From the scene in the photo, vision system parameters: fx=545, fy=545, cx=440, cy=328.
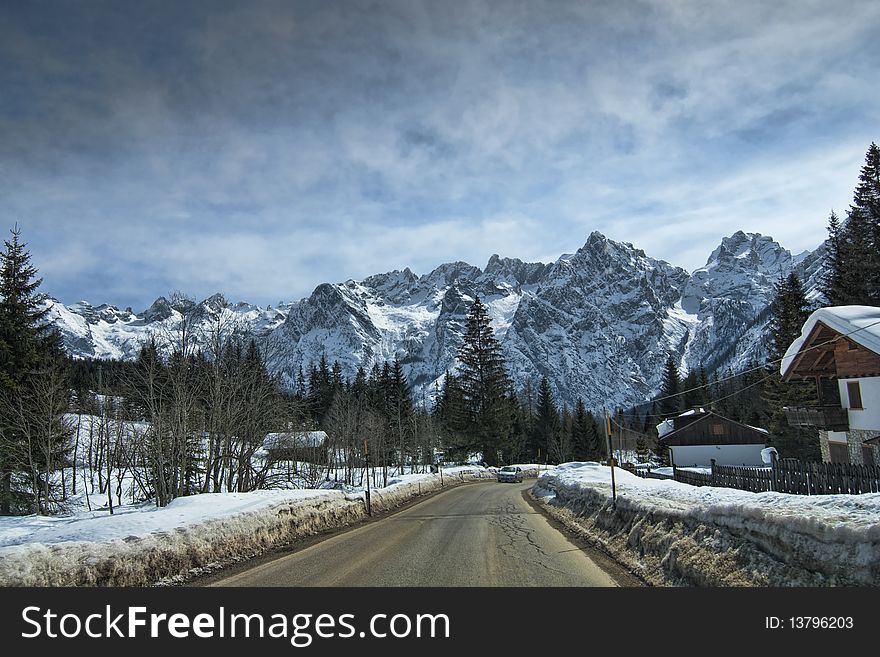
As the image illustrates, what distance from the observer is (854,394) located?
23594 millimetres

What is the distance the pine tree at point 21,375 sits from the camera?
1057 inches

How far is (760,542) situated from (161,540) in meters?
8.62

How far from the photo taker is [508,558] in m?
9.72

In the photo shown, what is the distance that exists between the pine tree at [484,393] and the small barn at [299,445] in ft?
52.3

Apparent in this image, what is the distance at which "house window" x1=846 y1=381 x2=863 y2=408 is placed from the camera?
23.2 meters

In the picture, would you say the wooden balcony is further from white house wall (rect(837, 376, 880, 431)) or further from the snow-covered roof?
the snow-covered roof

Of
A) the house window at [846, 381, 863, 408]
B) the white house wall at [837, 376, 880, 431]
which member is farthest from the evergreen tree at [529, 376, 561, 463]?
the white house wall at [837, 376, 880, 431]

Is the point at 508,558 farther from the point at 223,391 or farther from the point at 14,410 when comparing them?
the point at 14,410

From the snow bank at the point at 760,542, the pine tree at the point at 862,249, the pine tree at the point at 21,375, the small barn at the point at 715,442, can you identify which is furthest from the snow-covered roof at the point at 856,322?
the small barn at the point at 715,442

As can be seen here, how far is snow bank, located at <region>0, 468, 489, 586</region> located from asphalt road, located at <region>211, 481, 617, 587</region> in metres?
0.95

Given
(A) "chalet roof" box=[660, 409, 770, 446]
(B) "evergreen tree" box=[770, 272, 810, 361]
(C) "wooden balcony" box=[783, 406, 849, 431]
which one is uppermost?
(B) "evergreen tree" box=[770, 272, 810, 361]

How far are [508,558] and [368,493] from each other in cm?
1136

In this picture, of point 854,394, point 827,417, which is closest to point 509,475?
point 827,417
